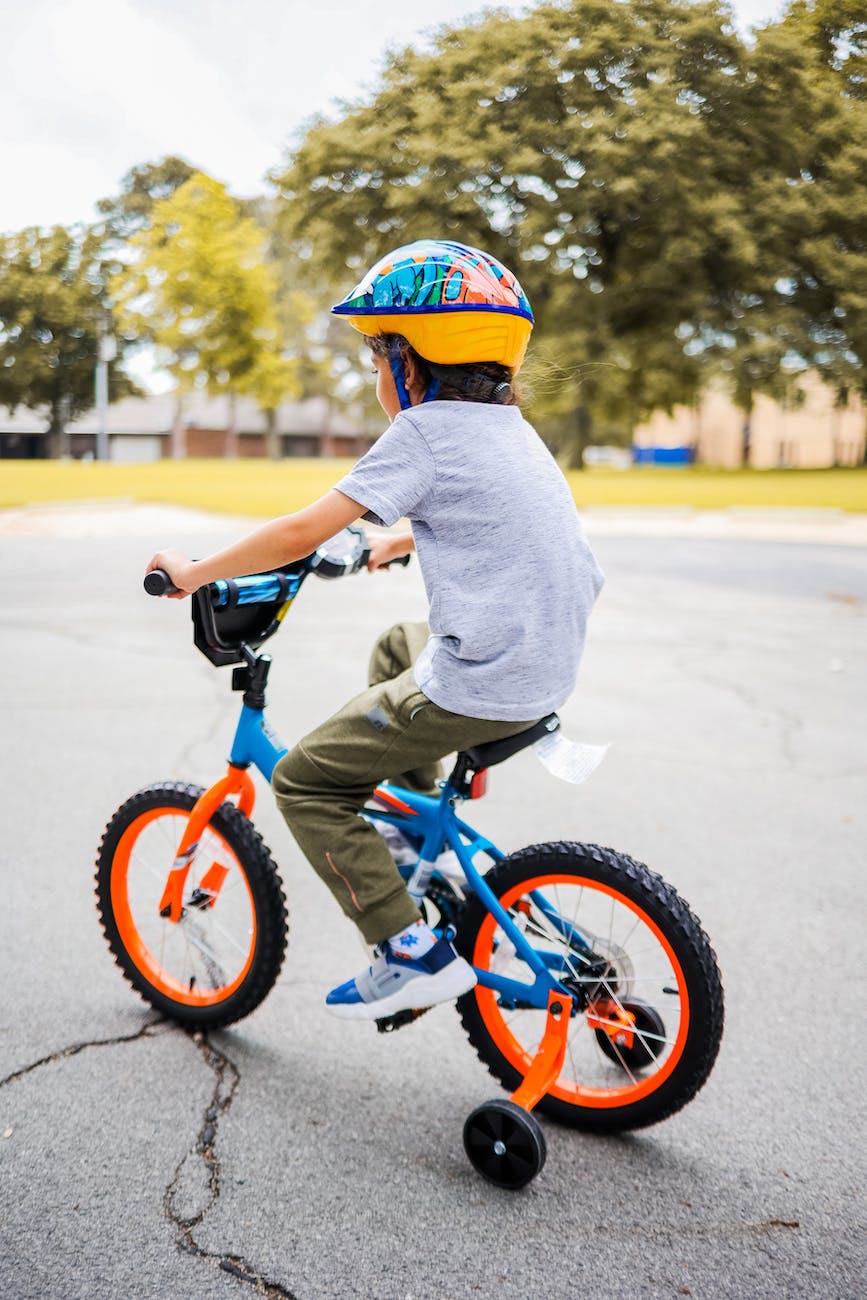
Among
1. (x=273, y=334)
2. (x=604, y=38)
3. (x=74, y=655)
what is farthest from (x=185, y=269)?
(x=74, y=655)

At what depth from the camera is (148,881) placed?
2955 mm

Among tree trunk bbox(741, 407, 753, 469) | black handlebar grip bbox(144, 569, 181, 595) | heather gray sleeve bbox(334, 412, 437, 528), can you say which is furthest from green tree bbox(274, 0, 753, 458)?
tree trunk bbox(741, 407, 753, 469)

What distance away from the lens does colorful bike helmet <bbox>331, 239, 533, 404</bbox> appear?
1961 millimetres

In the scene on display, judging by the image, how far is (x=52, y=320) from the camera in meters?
2.67

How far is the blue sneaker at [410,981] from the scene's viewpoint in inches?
89.4

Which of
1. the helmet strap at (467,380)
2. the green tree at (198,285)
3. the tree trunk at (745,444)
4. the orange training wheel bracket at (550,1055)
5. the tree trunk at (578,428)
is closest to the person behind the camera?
the helmet strap at (467,380)

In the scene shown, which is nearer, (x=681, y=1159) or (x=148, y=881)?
(x=681, y=1159)

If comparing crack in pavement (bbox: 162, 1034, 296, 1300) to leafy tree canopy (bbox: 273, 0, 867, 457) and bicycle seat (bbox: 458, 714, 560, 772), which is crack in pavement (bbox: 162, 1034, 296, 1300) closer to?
→ bicycle seat (bbox: 458, 714, 560, 772)

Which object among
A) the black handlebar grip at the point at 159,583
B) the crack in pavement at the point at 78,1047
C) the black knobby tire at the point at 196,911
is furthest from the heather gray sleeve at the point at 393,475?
the crack in pavement at the point at 78,1047

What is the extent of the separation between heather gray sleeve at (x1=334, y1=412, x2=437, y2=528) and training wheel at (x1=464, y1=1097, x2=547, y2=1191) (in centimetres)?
128

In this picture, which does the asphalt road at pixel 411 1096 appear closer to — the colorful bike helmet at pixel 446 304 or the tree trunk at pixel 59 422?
the colorful bike helmet at pixel 446 304

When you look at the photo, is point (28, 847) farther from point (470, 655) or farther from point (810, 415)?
point (810, 415)

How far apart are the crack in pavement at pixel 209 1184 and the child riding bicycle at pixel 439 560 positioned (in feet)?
1.58

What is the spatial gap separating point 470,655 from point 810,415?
134 cm
